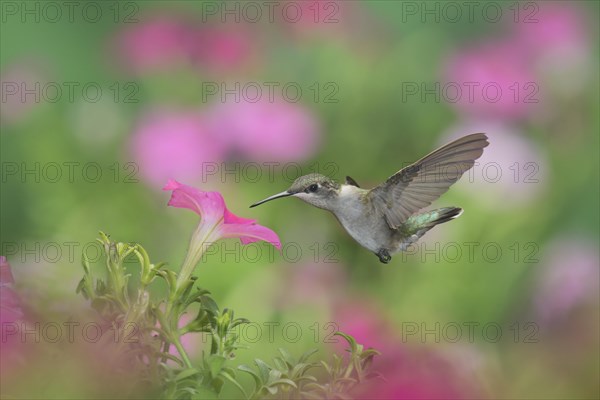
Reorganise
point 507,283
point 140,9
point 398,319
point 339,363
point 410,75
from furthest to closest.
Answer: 1. point 140,9
2. point 410,75
3. point 507,283
4. point 398,319
5. point 339,363

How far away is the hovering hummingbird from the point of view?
2.32 feet

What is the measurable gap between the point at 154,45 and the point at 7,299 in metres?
1.70

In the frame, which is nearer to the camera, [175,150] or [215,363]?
[215,363]

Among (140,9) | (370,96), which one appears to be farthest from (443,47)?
(140,9)

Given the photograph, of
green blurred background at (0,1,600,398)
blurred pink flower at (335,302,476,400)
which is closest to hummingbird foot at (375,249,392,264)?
blurred pink flower at (335,302,476,400)

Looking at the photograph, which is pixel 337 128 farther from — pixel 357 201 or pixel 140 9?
pixel 357 201

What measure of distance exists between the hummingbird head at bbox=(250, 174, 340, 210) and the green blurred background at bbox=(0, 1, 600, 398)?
0.50 m

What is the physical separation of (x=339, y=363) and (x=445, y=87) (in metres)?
1.74

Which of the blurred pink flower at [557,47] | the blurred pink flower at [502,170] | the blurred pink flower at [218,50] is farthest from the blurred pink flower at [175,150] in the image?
the blurred pink flower at [557,47]

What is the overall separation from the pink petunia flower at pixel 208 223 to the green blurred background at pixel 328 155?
71 cm

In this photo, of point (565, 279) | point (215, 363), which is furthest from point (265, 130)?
point (215, 363)

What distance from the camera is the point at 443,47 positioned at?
A: 2.50 meters

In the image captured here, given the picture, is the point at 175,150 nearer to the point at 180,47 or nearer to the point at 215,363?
the point at 180,47

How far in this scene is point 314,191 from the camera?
0.71 m
